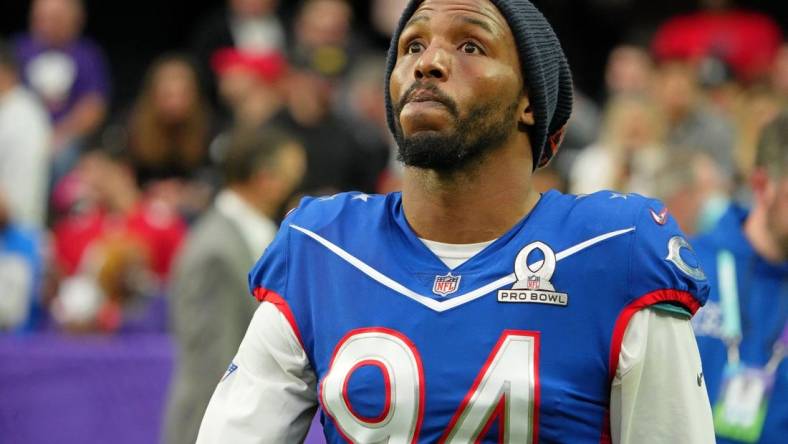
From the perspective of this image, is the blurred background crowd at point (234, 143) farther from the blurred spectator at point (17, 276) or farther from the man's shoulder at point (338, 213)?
the man's shoulder at point (338, 213)

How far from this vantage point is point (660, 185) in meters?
5.71

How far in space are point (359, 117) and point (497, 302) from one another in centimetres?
739

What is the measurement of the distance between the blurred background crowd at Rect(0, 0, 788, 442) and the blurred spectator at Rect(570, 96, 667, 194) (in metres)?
0.02

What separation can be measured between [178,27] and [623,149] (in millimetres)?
6462

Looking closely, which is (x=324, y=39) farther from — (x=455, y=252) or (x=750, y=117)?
(x=455, y=252)

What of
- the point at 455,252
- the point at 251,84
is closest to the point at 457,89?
the point at 455,252

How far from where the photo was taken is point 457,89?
256 cm

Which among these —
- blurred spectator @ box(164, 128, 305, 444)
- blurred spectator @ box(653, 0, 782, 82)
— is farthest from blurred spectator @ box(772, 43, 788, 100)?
blurred spectator @ box(164, 128, 305, 444)

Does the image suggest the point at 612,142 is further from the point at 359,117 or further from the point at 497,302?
the point at 497,302

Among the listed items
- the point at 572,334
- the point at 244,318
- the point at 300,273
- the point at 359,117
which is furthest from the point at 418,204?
the point at 359,117

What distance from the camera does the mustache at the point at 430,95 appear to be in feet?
8.39

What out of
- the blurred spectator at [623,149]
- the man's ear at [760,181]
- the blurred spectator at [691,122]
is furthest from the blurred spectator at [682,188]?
the blurred spectator at [691,122]

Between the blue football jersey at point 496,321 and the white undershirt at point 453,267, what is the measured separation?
0.08 feet

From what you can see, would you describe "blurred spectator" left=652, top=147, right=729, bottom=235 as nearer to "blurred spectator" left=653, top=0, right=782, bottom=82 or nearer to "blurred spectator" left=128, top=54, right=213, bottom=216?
"blurred spectator" left=128, top=54, right=213, bottom=216
